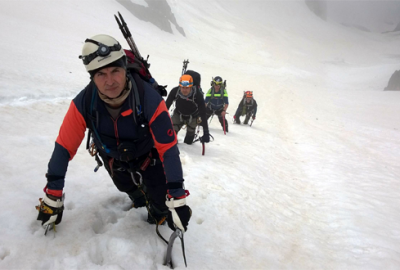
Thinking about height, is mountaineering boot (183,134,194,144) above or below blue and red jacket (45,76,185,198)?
below

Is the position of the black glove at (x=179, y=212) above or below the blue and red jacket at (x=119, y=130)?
below

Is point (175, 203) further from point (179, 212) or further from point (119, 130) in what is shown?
point (119, 130)

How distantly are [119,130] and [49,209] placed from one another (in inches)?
41.6

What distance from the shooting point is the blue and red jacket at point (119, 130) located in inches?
97.6

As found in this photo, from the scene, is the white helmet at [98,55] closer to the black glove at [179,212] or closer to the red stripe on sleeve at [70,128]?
the red stripe on sleeve at [70,128]

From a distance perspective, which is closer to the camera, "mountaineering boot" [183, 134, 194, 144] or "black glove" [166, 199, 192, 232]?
"black glove" [166, 199, 192, 232]

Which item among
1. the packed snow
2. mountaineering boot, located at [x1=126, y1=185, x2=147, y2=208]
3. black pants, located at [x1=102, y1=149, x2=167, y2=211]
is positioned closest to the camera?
the packed snow

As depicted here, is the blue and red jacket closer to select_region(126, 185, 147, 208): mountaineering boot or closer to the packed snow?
the packed snow

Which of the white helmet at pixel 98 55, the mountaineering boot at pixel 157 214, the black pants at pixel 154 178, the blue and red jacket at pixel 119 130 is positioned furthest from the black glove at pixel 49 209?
the white helmet at pixel 98 55

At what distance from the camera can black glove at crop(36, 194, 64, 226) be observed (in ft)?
8.08

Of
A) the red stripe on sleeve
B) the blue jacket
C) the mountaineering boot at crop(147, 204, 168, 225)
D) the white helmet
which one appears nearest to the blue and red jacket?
the red stripe on sleeve

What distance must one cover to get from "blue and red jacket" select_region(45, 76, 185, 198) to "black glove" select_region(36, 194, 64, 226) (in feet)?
0.20

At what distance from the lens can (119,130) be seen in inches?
102

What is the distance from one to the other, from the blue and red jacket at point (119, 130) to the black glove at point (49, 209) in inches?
2.4
